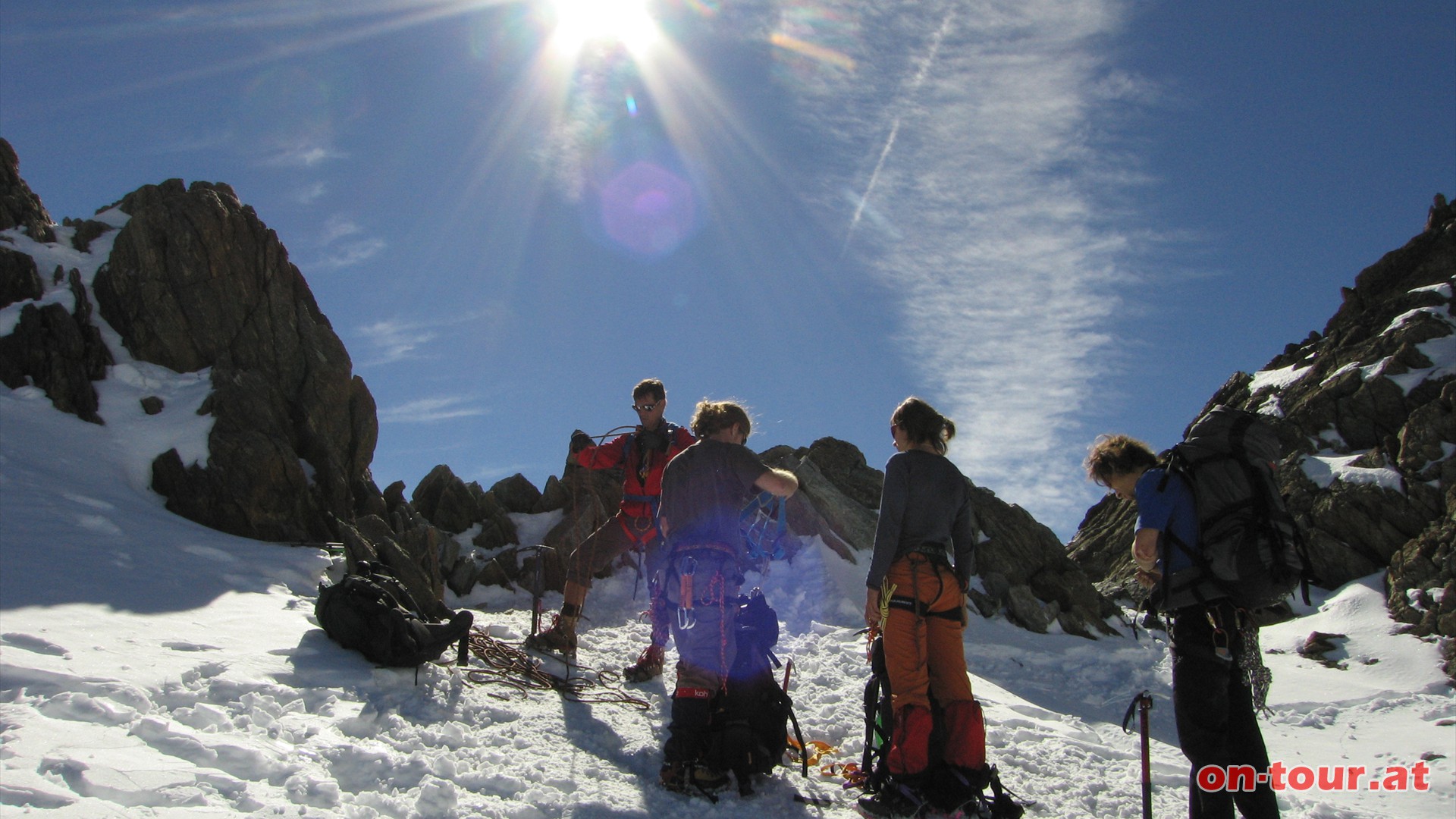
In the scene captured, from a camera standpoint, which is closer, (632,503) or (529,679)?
(529,679)

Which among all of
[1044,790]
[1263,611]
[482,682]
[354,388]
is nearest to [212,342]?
[354,388]

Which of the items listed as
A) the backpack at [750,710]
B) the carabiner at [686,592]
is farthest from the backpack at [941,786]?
the carabiner at [686,592]

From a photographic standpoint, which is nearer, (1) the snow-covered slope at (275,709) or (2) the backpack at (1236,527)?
(1) the snow-covered slope at (275,709)

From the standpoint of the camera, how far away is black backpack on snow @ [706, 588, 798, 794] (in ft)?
15.1

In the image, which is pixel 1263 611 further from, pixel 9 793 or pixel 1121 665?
pixel 1121 665

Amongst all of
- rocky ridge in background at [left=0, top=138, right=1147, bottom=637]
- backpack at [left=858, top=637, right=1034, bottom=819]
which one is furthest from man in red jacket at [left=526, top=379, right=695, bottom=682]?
backpack at [left=858, top=637, right=1034, bottom=819]

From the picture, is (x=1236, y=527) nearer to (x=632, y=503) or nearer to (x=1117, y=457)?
(x=1117, y=457)

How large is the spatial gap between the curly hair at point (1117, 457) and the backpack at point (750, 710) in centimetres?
223

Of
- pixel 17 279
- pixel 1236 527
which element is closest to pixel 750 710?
pixel 1236 527

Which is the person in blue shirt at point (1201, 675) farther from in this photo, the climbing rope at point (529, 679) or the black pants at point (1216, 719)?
the climbing rope at point (529, 679)

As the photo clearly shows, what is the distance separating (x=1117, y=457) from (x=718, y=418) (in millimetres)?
2479

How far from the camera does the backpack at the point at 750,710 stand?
4.61m

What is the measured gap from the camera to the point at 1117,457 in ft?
15.3

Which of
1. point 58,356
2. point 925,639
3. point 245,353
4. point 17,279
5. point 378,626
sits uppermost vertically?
point 17,279
